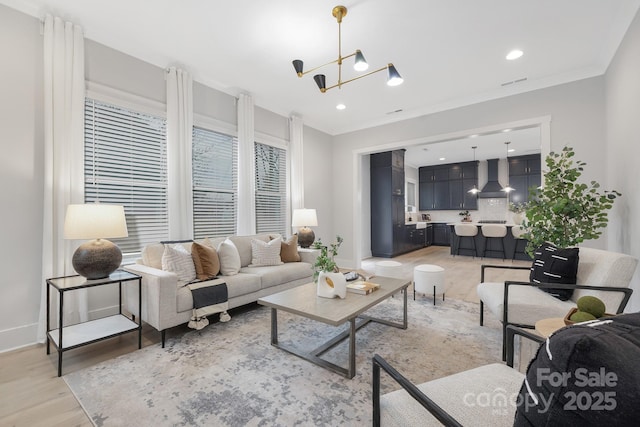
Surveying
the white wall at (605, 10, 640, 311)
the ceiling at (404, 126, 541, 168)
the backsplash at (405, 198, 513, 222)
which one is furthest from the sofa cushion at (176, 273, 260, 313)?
the backsplash at (405, 198, 513, 222)

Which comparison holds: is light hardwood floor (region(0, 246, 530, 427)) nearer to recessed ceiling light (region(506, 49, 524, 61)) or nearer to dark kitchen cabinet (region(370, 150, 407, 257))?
recessed ceiling light (region(506, 49, 524, 61))

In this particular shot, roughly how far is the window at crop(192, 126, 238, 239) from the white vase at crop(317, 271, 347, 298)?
2211 millimetres

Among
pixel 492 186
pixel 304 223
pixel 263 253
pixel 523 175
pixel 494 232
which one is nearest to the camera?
pixel 263 253

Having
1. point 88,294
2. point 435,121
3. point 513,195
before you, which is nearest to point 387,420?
point 88,294

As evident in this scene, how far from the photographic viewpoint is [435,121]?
15.6 ft

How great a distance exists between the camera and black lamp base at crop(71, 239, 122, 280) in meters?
2.31

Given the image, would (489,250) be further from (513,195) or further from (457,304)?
(457,304)

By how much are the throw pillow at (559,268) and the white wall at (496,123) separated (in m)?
1.85

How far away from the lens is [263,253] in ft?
12.3

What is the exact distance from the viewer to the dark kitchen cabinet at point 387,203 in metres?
7.04

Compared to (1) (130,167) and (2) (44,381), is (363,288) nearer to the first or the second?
(2) (44,381)

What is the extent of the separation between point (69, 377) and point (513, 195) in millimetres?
10121

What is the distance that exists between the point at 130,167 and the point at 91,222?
1.11m

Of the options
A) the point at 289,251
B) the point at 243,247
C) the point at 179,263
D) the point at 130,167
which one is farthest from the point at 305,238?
the point at 130,167
